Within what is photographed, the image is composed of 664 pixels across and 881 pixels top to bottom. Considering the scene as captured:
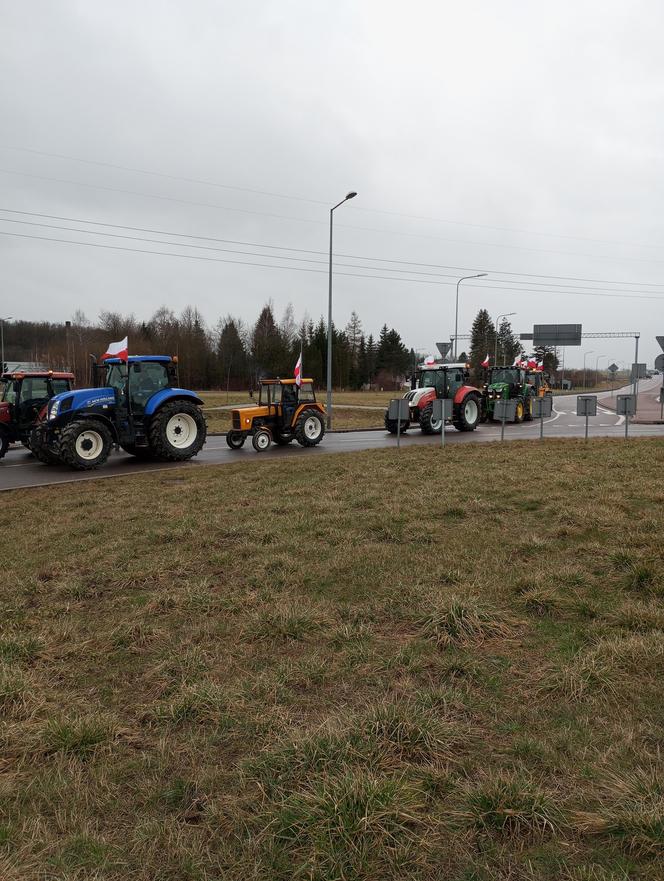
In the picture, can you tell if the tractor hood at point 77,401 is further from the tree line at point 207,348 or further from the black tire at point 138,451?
the tree line at point 207,348

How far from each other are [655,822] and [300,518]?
5.19 m

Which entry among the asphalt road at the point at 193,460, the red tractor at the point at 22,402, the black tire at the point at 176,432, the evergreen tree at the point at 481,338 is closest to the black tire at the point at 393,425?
the asphalt road at the point at 193,460

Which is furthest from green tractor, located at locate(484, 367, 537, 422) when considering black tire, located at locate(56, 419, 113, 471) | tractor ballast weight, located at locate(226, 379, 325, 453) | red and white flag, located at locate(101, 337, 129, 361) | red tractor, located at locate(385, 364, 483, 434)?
black tire, located at locate(56, 419, 113, 471)

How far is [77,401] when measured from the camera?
41.7 ft

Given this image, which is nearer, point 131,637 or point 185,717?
point 185,717

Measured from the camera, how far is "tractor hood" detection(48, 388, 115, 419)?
1259cm

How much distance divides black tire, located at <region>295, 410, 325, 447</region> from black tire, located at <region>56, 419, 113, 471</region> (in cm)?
533

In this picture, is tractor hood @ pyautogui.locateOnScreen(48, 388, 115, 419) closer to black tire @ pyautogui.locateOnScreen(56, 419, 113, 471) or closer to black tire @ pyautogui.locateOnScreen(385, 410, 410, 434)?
black tire @ pyautogui.locateOnScreen(56, 419, 113, 471)

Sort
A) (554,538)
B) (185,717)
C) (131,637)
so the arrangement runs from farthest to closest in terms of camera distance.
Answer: (554,538) < (131,637) < (185,717)

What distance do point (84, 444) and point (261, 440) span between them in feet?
15.7

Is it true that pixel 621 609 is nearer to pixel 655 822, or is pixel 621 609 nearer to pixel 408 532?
pixel 655 822

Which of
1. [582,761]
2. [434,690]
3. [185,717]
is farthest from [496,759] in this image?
[185,717]

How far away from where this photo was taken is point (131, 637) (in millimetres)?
4012

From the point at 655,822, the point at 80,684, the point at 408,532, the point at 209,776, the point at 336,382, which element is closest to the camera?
the point at 655,822
